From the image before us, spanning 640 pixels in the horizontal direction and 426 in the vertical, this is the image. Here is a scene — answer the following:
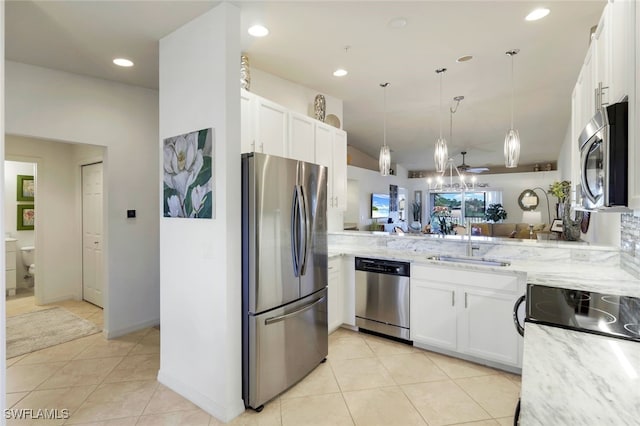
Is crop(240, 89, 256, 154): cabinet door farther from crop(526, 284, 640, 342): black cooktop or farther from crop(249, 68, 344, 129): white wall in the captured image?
crop(526, 284, 640, 342): black cooktop

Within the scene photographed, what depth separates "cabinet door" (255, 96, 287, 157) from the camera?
3.04 m

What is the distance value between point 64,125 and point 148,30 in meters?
1.55

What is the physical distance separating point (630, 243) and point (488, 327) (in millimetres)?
1184

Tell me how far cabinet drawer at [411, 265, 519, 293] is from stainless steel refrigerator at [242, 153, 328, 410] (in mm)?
1048

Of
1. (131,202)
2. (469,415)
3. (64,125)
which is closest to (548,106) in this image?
(469,415)

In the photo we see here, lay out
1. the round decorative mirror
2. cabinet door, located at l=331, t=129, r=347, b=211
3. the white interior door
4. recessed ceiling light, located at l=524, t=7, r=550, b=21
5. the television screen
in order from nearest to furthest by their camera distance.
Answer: recessed ceiling light, located at l=524, t=7, r=550, b=21 < cabinet door, located at l=331, t=129, r=347, b=211 < the white interior door < the television screen < the round decorative mirror

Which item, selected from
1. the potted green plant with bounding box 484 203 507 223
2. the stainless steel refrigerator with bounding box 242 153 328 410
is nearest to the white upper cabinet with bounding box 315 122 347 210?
the stainless steel refrigerator with bounding box 242 153 328 410

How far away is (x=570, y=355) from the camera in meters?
0.96

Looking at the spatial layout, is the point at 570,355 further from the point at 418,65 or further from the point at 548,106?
the point at 548,106

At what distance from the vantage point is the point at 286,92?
12.4ft

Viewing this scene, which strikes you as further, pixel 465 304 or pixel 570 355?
pixel 465 304

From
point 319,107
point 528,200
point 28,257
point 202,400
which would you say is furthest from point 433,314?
point 528,200

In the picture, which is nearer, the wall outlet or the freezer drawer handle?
the freezer drawer handle

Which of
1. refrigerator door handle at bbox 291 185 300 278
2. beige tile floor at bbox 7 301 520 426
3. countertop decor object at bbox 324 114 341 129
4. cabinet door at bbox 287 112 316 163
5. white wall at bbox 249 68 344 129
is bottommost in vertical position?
beige tile floor at bbox 7 301 520 426
